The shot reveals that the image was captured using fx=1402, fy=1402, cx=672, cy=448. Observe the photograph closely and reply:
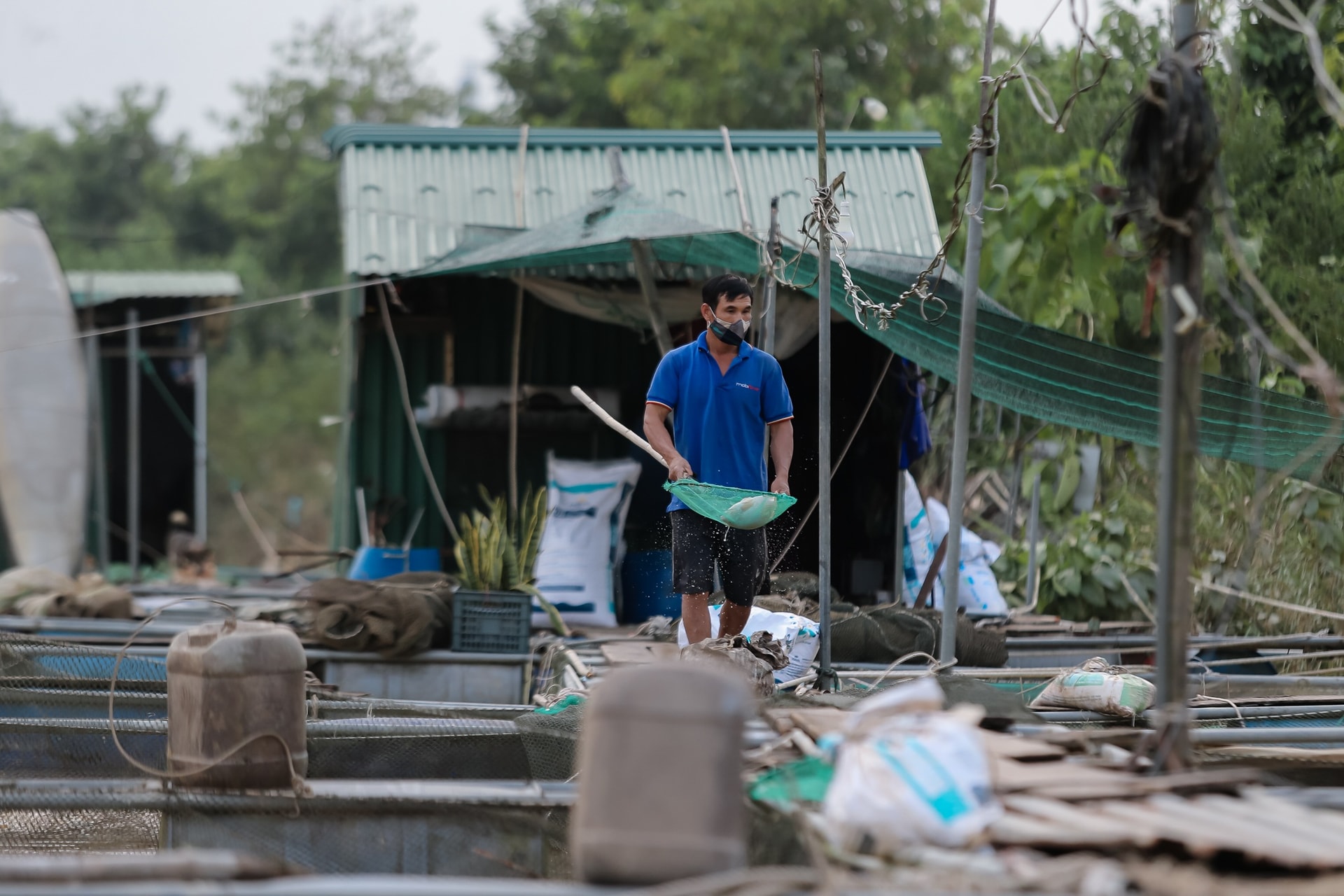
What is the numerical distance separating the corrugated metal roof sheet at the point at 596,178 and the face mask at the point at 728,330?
3.96 metres

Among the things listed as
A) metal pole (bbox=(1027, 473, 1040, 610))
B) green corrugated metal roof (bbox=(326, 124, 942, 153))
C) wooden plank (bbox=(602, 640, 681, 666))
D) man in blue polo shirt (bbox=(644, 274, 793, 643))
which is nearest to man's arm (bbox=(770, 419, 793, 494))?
man in blue polo shirt (bbox=(644, 274, 793, 643))

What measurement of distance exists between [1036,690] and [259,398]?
27588 millimetres

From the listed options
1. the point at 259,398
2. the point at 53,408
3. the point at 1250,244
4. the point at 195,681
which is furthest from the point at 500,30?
the point at 195,681

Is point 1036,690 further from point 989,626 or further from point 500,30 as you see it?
point 500,30

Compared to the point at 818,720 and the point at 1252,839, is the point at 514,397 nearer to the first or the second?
the point at 818,720

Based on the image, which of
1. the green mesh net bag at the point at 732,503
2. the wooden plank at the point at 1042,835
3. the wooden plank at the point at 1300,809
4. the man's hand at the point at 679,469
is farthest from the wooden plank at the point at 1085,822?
the man's hand at the point at 679,469

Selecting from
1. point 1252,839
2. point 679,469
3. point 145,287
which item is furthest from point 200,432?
point 1252,839

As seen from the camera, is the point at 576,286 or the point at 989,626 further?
the point at 576,286

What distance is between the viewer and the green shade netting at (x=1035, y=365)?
7051 millimetres

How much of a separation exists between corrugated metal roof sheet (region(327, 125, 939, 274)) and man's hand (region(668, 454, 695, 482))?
4353 millimetres

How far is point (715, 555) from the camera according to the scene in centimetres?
598

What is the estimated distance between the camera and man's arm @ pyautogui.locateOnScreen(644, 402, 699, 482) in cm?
577

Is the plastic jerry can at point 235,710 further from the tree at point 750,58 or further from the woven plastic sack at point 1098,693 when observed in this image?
the tree at point 750,58

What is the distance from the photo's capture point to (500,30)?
88.1ft
